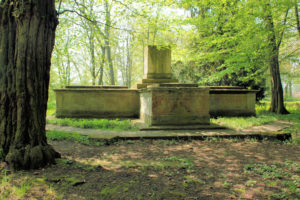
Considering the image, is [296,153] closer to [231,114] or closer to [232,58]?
[231,114]

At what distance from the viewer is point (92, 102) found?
10.4 metres

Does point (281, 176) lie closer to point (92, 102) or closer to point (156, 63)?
point (156, 63)

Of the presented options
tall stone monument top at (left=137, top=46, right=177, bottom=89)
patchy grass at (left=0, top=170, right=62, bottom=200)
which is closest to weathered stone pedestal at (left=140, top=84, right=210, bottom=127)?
tall stone monument top at (left=137, top=46, right=177, bottom=89)

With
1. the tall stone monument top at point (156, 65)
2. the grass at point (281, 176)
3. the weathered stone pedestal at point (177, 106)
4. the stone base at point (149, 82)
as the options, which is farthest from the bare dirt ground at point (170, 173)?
the tall stone monument top at point (156, 65)

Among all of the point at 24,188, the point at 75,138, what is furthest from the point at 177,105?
the point at 24,188

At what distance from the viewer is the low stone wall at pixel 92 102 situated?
10.4 metres

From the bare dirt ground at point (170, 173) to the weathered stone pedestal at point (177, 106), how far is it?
2275 millimetres

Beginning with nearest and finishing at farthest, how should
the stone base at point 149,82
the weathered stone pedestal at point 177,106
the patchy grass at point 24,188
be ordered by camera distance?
the patchy grass at point 24,188, the weathered stone pedestal at point 177,106, the stone base at point 149,82

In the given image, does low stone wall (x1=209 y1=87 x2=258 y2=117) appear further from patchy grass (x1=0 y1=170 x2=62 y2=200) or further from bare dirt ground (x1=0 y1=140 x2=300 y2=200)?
patchy grass (x1=0 y1=170 x2=62 y2=200)

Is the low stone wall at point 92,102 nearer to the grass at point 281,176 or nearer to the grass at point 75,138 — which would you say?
the grass at point 75,138

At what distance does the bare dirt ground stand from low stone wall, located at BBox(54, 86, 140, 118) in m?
5.10

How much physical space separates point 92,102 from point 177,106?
4657mm

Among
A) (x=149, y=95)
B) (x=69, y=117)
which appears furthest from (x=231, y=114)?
(x=69, y=117)

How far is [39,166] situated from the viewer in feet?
11.5
